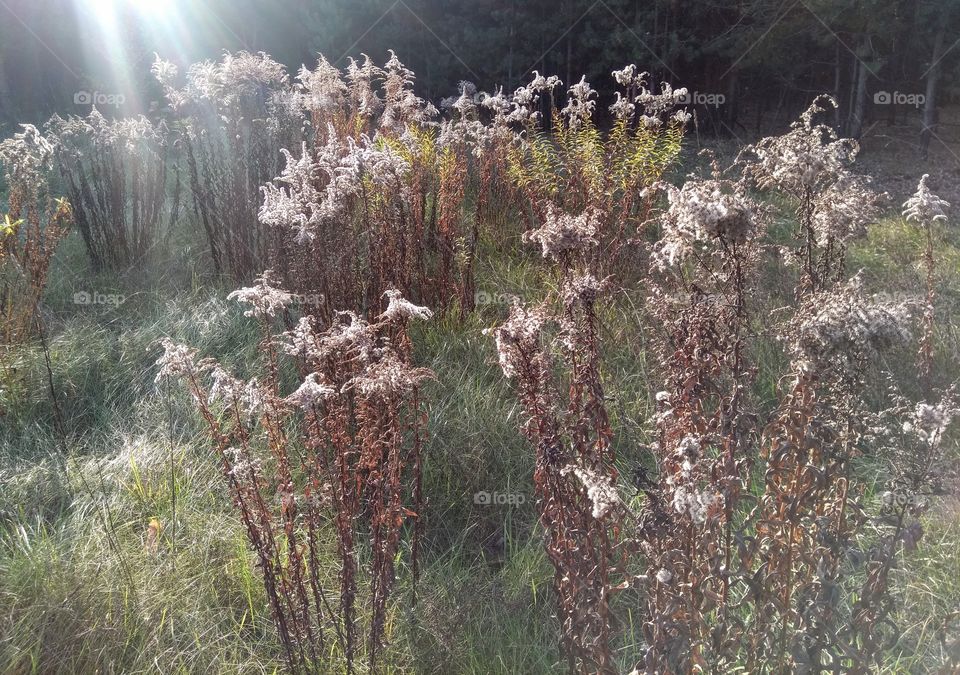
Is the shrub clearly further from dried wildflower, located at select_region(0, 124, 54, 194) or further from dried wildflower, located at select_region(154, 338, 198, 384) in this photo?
dried wildflower, located at select_region(154, 338, 198, 384)

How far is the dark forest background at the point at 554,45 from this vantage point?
10.7 metres

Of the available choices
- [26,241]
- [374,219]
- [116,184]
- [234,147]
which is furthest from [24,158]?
[116,184]

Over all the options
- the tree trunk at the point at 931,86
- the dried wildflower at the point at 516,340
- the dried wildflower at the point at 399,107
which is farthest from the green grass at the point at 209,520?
the tree trunk at the point at 931,86

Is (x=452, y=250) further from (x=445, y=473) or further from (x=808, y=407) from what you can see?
(x=808, y=407)

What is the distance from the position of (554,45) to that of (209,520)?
10535 millimetres

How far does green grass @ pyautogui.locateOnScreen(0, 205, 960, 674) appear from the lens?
251 cm

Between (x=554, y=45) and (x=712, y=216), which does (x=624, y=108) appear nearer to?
(x=712, y=216)

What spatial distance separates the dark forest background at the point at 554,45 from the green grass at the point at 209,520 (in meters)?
7.00

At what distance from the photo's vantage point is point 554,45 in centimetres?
1198

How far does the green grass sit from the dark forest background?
23.0 feet

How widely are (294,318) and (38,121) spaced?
12.1 m

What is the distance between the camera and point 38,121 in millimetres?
13422

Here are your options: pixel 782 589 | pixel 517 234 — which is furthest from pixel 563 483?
pixel 517 234

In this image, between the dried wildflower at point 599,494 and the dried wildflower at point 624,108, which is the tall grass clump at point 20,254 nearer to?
the dried wildflower at point 599,494
